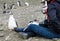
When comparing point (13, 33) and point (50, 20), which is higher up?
point (50, 20)

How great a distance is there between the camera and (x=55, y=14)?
4.59 m

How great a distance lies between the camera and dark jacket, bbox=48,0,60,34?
182 inches

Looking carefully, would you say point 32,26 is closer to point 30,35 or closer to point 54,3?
point 30,35

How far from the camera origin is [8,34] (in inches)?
218

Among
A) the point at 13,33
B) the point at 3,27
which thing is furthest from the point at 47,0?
the point at 3,27

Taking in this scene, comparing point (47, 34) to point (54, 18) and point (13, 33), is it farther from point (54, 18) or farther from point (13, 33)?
point (13, 33)

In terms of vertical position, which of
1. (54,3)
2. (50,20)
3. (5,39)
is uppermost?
(54,3)

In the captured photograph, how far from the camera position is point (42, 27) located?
4.93 m

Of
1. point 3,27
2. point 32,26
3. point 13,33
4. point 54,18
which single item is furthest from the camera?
point 3,27

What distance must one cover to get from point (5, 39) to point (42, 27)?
0.90 m

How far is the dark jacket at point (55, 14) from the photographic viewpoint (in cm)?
461

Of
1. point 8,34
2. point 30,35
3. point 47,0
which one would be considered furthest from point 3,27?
point 47,0

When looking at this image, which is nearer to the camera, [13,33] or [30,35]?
[30,35]

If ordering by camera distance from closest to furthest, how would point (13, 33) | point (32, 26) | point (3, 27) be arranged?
point (32, 26) < point (13, 33) < point (3, 27)
